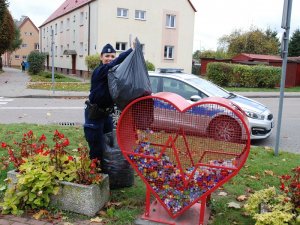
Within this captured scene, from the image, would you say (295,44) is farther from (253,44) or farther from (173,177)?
(173,177)

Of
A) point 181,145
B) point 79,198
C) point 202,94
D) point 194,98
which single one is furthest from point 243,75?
point 79,198

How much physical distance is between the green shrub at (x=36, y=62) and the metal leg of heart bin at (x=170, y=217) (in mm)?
34481

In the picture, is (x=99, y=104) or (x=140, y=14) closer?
(x=99, y=104)

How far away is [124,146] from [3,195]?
1.75 m

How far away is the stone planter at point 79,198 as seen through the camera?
3.89 m

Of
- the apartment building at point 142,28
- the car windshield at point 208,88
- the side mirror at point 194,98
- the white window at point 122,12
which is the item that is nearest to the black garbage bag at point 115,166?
the side mirror at point 194,98

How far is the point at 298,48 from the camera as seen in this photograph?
172 feet

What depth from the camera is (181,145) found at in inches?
149

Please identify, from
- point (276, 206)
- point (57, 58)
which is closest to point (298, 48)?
point (57, 58)

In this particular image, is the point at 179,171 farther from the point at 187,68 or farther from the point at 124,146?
the point at 187,68

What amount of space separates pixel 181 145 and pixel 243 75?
22.1 meters

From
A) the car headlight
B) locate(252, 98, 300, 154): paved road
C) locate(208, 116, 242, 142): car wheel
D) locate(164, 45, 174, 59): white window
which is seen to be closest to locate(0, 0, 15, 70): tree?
locate(164, 45, 174, 59): white window

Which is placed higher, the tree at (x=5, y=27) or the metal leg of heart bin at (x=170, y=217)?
the tree at (x=5, y=27)

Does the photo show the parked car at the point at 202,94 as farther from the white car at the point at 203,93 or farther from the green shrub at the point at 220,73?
the green shrub at the point at 220,73
